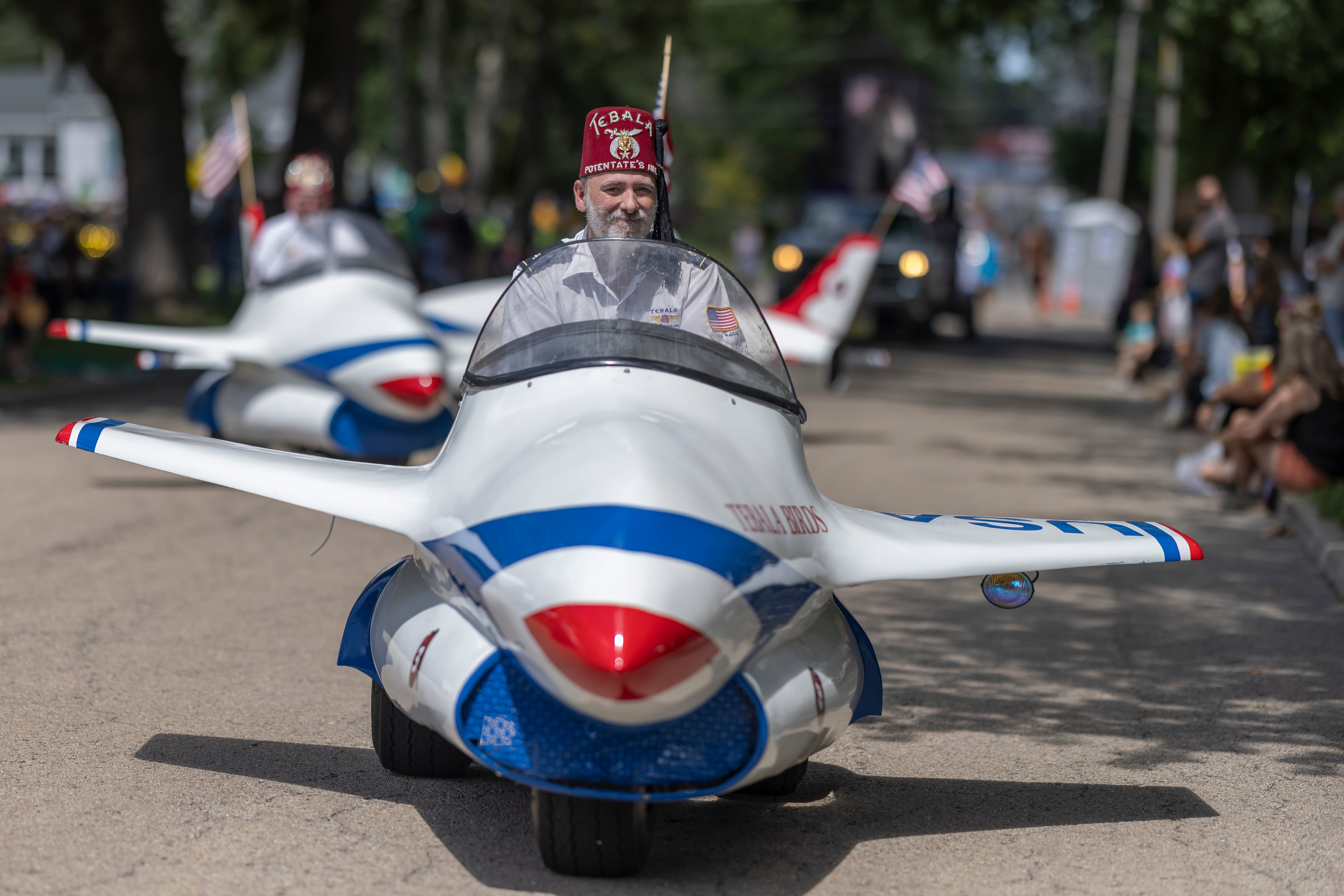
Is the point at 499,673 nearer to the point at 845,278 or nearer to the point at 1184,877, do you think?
the point at 1184,877

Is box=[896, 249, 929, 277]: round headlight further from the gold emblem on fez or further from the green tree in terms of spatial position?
the gold emblem on fez

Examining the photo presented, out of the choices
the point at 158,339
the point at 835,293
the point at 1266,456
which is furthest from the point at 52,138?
the point at 1266,456

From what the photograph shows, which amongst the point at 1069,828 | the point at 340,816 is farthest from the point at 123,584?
the point at 1069,828

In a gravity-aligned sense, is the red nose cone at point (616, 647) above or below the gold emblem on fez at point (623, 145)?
below

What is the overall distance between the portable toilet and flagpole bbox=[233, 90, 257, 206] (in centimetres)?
2153

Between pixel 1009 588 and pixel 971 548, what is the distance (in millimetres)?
181

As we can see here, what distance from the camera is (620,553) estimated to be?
3672mm

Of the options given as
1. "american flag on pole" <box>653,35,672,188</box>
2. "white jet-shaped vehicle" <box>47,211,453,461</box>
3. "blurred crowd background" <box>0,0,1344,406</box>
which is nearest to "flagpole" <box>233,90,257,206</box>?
"blurred crowd background" <box>0,0,1344,406</box>

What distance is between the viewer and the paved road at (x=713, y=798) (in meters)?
4.27

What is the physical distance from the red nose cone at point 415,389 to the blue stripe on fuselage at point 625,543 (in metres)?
5.72

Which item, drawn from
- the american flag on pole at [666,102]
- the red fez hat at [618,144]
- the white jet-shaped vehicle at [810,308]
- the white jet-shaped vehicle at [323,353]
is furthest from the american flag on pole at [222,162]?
the red fez hat at [618,144]

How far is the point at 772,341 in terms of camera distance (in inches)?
188

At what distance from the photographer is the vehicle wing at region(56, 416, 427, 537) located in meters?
4.44

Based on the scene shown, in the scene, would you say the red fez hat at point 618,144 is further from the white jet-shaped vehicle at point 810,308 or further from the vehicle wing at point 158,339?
the white jet-shaped vehicle at point 810,308
